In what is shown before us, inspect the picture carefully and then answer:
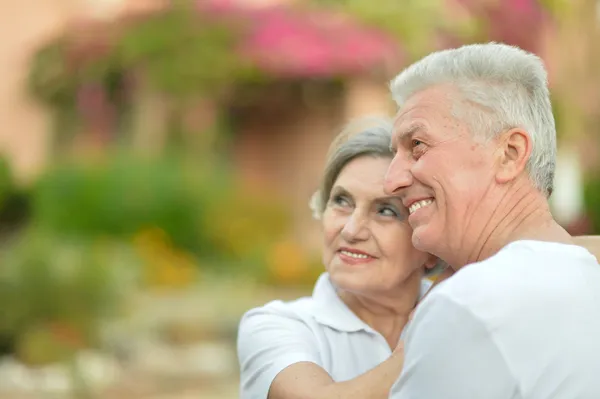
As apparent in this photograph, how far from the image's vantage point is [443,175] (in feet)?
6.29

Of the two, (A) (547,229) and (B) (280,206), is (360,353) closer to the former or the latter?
(A) (547,229)

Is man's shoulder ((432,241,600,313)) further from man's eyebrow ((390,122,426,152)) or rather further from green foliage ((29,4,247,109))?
green foliage ((29,4,247,109))

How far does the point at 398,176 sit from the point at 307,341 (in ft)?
1.70

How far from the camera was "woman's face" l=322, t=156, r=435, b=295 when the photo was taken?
2.45m

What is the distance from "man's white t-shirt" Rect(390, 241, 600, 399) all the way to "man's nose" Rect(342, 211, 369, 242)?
77 cm

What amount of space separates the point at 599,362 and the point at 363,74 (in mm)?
11308

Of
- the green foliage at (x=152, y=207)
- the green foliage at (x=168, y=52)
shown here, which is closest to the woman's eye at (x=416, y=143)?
the green foliage at (x=152, y=207)

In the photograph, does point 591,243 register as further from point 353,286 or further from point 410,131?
point 353,286

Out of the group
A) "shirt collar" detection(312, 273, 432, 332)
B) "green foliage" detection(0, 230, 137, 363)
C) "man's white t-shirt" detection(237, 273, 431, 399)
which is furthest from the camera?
"green foliage" detection(0, 230, 137, 363)

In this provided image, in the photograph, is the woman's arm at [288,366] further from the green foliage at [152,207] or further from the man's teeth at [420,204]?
the green foliage at [152,207]

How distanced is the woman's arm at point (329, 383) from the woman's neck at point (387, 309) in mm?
412

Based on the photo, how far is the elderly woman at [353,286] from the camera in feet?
7.63

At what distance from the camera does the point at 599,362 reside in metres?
1.64

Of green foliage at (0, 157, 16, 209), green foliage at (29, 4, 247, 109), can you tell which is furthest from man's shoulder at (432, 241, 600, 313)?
green foliage at (0, 157, 16, 209)
